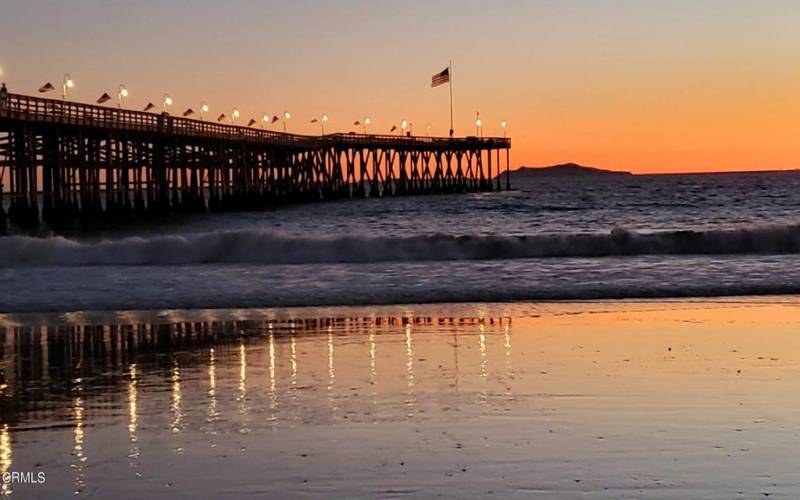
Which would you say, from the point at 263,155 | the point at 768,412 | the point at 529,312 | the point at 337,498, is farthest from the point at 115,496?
the point at 263,155

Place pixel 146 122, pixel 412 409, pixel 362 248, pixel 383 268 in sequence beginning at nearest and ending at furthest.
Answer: pixel 412 409
pixel 383 268
pixel 362 248
pixel 146 122

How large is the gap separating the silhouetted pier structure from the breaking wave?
14.4m

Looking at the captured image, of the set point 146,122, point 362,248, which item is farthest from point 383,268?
point 146,122

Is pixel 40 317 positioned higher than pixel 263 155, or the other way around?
pixel 263 155

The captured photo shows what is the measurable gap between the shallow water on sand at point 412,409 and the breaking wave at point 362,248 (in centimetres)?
1249

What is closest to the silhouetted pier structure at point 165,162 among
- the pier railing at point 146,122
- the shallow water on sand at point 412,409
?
the pier railing at point 146,122

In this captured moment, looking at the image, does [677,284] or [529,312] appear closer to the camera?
[529,312]

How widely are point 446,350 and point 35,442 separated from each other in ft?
16.4

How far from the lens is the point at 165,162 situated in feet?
206

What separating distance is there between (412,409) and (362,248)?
18435 millimetres

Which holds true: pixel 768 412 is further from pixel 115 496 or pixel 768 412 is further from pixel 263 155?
pixel 263 155

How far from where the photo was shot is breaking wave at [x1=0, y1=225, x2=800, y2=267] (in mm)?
26297

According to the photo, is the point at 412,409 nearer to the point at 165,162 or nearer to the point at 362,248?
the point at 362,248

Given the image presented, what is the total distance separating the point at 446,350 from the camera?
11.6 m
